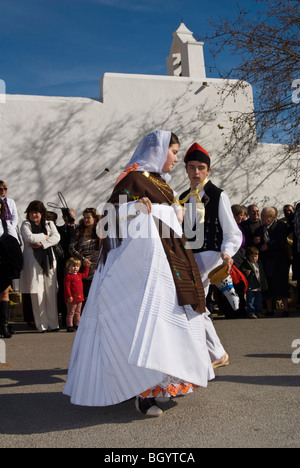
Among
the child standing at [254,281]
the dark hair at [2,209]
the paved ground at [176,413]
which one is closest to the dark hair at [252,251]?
the child standing at [254,281]

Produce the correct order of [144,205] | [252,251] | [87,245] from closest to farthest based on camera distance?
[144,205] < [87,245] < [252,251]

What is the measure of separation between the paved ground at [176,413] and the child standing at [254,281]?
3.74 m

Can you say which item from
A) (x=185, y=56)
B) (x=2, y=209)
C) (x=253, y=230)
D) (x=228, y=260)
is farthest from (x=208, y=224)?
(x=185, y=56)

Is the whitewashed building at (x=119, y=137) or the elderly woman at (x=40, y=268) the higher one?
the whitewashed building at (x=119, y=137)

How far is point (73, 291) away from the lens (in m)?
8.84

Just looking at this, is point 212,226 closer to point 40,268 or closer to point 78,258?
point 78,258

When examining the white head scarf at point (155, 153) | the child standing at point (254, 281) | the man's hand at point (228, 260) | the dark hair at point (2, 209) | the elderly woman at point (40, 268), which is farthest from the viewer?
the child standing at point (254, 281)

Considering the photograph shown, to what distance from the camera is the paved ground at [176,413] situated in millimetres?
3258

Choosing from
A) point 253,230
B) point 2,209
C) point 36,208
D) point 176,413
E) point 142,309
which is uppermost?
point 36,208

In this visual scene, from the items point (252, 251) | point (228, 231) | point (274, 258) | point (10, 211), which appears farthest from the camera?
point (274, 258)

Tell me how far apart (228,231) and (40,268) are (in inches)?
186

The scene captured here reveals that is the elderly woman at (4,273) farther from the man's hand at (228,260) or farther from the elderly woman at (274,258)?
the elderly woman at (274,258)

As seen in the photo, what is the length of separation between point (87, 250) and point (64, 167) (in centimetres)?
540
